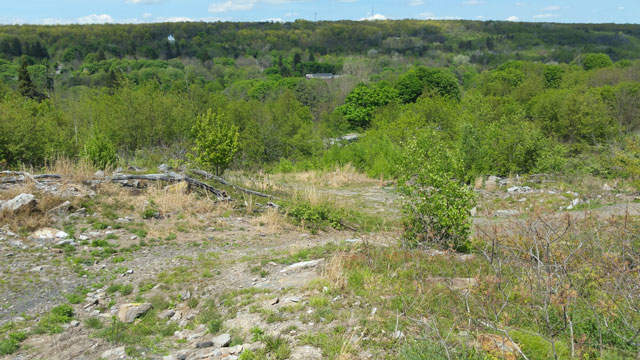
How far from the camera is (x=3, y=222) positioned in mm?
9281

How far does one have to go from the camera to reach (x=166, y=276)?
7.90 meters

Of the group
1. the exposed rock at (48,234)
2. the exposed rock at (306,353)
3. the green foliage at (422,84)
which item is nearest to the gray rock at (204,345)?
the exposed rock at (306,353)

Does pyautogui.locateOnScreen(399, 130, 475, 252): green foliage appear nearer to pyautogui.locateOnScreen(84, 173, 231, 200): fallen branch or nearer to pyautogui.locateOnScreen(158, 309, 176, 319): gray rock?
pyautogui.locateOnScreen(158, 309, 176, 319): gray rock

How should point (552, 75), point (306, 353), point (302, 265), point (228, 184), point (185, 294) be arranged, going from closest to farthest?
point (306, 353) < point (185, 294) < point (302, 265) < point (228, 184) < point (552, 75)

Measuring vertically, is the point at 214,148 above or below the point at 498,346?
above

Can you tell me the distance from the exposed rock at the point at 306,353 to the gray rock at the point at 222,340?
0.95 metres

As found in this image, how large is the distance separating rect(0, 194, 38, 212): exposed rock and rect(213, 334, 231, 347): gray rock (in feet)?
22.1

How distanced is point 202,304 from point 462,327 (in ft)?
12.7

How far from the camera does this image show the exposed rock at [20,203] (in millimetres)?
9500

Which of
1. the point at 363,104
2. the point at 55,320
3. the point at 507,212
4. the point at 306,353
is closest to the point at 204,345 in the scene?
the point at 306,353

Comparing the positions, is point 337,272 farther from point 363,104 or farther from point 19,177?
point 363,104

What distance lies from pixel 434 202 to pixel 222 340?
4565 mm

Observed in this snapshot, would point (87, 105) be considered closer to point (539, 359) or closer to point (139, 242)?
point (139, 242)

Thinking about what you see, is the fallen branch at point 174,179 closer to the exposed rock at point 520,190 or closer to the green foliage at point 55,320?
the green foliage at point 55,320
